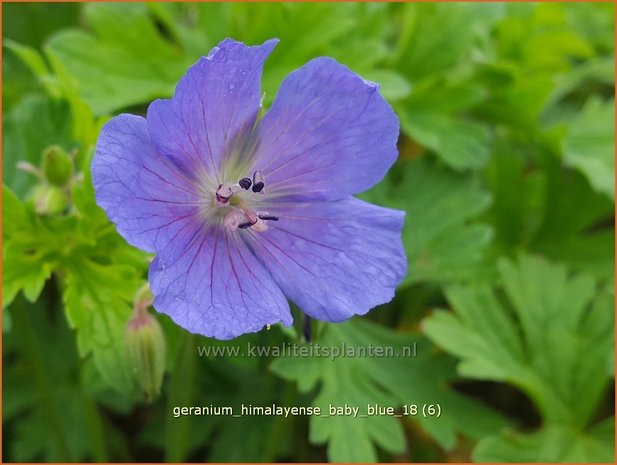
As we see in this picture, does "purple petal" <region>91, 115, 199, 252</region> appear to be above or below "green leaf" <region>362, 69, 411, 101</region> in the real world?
below

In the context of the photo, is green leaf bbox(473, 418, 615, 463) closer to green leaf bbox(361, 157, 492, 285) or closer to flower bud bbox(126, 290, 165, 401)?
green leaf bbox(361, 157, 492, 285)

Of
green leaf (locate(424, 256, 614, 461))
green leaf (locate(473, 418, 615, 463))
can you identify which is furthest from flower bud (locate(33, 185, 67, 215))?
green leaf (locate(473, 418, 615, 463))

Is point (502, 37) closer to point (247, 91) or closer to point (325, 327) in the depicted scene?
point (325, 327)

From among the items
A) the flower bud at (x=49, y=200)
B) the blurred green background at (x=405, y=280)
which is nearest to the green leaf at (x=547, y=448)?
the blurred green background at (x=405, y=280)

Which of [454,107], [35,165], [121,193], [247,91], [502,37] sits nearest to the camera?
[121,193]

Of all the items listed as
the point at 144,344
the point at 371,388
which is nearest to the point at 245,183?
the point at 144,344

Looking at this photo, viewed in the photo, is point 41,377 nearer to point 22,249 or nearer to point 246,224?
point 22,249

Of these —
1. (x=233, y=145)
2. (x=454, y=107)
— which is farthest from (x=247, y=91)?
(x=454, y=107)
